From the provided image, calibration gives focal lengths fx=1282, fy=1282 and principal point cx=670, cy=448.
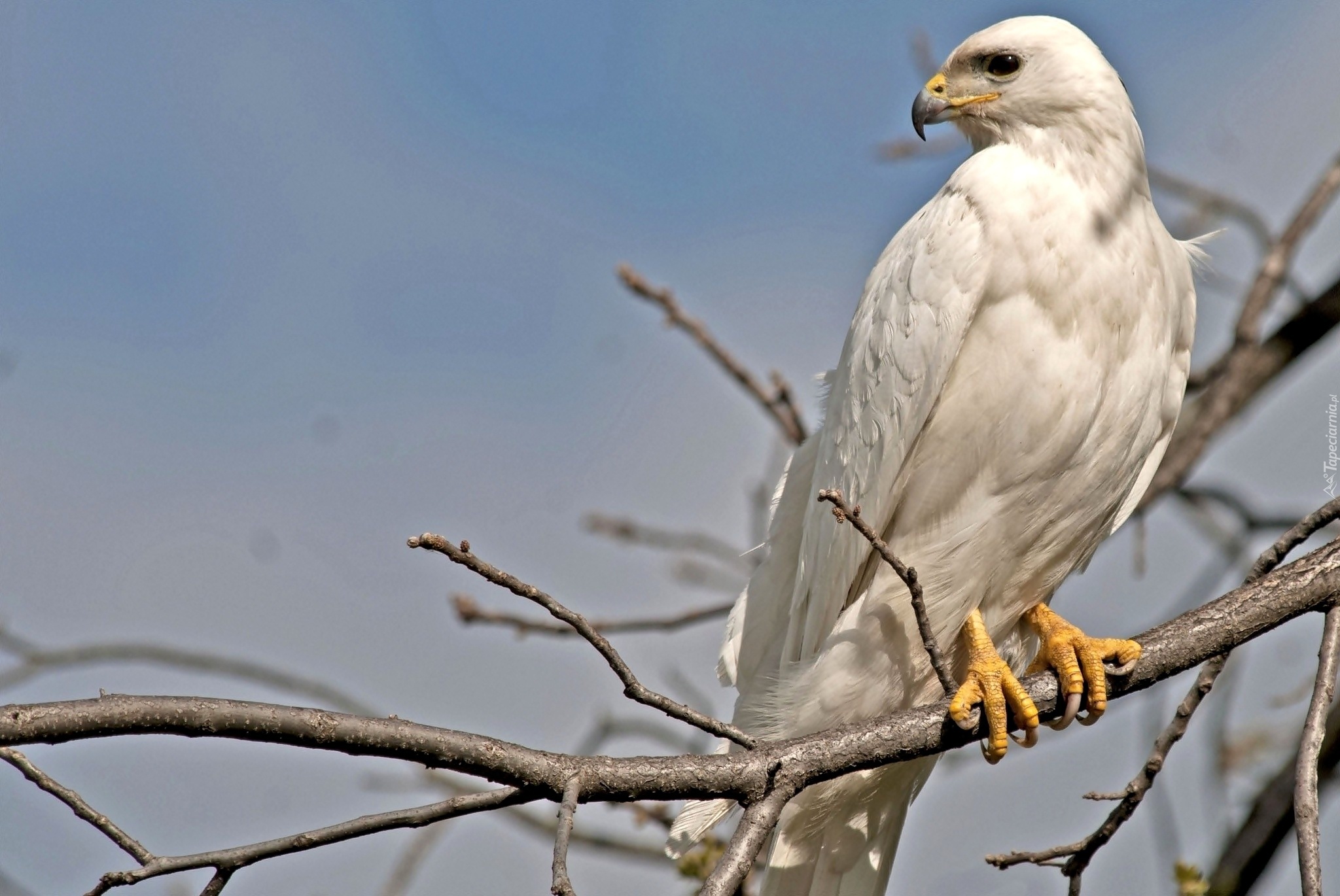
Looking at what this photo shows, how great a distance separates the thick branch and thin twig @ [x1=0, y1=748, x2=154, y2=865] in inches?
4.3

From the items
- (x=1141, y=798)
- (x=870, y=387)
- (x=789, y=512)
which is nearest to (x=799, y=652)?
(x=789, y=512)

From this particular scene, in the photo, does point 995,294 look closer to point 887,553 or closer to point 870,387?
point 870,387

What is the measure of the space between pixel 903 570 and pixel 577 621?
2.40 feet

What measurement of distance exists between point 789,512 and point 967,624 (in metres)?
0.80

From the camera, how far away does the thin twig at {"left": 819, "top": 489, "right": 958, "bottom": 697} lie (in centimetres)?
257

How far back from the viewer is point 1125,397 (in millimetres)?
3834

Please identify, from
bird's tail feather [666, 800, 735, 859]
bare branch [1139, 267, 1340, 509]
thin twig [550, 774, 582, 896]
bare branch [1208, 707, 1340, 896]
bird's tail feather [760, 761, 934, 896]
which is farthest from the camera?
bare branch [1139, 267, 1340, 509]

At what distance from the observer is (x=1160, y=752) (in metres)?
3.32

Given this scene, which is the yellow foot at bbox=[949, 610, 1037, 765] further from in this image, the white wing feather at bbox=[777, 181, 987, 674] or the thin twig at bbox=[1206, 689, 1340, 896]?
the thin twig at bbox=[1206, 689, 1340, 896]

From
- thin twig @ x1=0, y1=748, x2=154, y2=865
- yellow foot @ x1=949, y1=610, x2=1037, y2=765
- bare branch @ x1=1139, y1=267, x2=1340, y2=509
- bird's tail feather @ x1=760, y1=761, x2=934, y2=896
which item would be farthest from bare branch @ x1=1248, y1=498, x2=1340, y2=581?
thin twig @ x1=0, y1=748, x2=154, y2=865

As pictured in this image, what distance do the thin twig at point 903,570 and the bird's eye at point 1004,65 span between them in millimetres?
2228

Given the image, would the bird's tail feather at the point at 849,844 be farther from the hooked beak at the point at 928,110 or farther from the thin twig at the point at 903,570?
the hooked beak at the point at 928,110

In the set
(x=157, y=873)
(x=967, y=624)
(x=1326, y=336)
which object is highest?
(x=1326, y=336)

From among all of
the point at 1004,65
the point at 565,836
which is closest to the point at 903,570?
the point at 565,836
